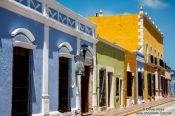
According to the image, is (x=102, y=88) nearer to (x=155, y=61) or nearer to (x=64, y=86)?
(x=64, y=86)

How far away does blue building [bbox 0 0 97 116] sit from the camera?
10.5m

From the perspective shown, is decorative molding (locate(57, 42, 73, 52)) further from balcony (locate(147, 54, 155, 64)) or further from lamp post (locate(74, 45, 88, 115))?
balcony (locate(147, 54, 155, 64))

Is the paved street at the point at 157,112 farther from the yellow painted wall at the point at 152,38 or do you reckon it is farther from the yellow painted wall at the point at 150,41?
the yellow painted wall at the point at 152,38

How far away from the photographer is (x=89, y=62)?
57.8ft

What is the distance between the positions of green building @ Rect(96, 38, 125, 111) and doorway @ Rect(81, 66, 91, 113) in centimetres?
130

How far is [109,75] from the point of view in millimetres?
21703

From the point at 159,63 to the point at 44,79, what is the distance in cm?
2892

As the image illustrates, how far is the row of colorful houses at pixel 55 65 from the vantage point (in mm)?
10703

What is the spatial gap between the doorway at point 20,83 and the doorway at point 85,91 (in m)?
6.00

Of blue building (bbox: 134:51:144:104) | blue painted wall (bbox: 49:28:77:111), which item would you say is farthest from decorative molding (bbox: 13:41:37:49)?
blue building (bbox: 134:51:144:104)

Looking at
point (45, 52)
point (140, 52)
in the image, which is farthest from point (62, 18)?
point (140, 52)

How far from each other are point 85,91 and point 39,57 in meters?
5.84

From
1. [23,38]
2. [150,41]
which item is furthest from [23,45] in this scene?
[150,41]

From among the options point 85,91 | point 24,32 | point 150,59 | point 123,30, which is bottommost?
point 85,91
